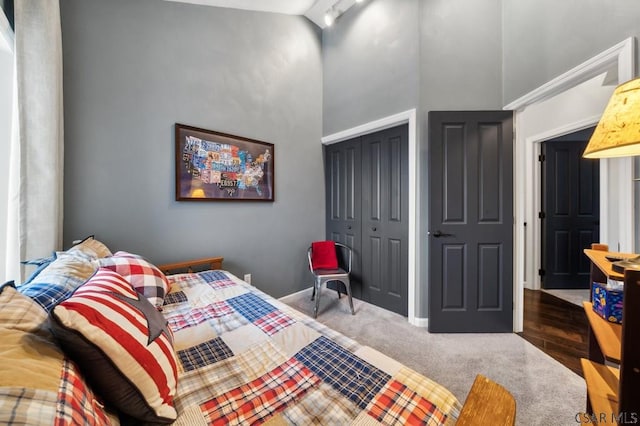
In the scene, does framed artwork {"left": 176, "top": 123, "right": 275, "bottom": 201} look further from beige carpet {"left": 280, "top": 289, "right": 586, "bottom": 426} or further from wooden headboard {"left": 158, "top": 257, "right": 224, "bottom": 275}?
beige carpet {"left": 280, "top": 289, "right": 586, "bottom": 426}

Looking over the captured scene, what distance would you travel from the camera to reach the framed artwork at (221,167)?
7.39 feet

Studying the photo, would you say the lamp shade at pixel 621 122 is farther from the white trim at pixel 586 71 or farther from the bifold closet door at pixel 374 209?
the bifold closet door at pixel 374 209

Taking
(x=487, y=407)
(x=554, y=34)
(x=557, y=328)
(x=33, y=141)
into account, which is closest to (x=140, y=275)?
→ (x=33, y=141)

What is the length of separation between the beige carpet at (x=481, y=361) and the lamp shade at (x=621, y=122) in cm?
147

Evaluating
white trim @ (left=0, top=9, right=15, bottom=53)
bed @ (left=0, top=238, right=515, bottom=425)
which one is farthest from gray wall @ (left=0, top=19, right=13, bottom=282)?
bed @ (left=0, top=238, right=515, bottom=425)

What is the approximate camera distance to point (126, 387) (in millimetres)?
623

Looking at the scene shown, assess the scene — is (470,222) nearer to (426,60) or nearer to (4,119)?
(426,60)

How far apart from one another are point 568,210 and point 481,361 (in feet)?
9.75

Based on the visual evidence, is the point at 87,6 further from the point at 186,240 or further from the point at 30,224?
the point at 186,240

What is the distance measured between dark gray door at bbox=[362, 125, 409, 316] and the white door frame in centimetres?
98

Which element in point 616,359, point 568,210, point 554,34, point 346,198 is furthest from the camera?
point 568,210

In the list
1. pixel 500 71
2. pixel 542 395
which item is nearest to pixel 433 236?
pixel 542 395

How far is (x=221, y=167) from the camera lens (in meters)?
2.48

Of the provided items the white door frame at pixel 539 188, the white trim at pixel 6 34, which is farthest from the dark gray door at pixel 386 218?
the white trim at pixel 6 34
